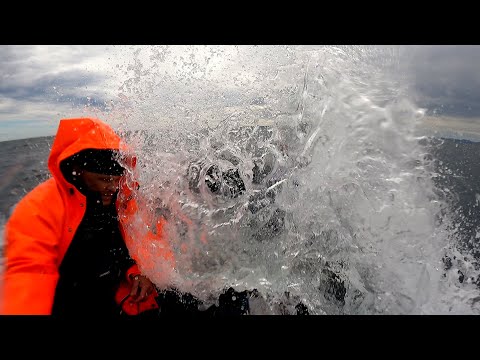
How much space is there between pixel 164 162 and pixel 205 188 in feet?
1.76

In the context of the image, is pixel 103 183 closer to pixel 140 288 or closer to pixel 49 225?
pixel 49 225

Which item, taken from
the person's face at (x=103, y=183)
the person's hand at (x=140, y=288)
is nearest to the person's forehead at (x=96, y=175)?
the person's face at (x=103, y=183)

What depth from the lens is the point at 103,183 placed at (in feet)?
9.33

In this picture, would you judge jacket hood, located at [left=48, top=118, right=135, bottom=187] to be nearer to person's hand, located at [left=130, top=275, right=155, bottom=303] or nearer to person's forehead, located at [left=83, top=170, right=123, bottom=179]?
person's forehead, located at [left=83, top=170, right=123, bottom=179]

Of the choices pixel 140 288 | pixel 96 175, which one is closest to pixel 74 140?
pixel 96 175

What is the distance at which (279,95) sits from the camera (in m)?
3.55

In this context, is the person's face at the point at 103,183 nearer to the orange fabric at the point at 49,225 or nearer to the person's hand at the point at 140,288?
the orange fabric at the point at 49,225

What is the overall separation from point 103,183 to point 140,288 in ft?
3.55

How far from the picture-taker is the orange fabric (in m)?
2.12

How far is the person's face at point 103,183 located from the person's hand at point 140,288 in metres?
0.80

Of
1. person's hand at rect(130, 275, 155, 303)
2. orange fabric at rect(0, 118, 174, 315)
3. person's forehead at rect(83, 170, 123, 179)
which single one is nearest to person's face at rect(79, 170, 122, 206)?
person's forehead at rect(83, 170, 123, 179)

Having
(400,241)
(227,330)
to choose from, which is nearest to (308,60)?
(400,241)

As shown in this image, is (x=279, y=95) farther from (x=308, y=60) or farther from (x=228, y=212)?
(x=228, y=212)

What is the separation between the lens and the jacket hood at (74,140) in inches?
104
